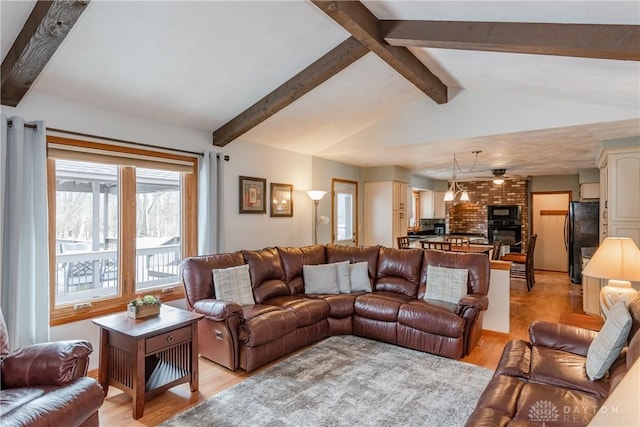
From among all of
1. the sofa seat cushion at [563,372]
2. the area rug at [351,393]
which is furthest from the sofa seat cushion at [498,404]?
the area rug at [351,393]

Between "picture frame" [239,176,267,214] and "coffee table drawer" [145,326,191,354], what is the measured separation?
2.12 m

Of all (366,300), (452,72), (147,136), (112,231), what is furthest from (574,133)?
(112,231)

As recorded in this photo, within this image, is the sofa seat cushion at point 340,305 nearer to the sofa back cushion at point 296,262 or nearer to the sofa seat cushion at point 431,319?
the sofa back cushion at point 296,262

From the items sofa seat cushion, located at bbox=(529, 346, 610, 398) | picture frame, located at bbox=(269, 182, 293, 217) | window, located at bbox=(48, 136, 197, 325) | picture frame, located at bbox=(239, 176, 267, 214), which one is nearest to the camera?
sofa seat cushion, located at bbox=(529, 346, 610, 398)

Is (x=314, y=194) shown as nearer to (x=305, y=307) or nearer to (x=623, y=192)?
(x=305, y=307)

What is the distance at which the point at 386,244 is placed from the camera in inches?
275

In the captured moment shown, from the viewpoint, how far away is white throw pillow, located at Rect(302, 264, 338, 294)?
4.38 meters

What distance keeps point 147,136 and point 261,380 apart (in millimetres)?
2616

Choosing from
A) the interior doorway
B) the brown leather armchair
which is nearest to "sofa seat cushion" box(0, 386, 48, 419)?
the brown leather armchair

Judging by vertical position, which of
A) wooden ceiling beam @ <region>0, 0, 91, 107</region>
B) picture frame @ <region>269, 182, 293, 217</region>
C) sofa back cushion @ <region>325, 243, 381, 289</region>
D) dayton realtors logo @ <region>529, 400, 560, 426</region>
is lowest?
dayton realtors logo @ <region>529, 400, 560, 426</region>

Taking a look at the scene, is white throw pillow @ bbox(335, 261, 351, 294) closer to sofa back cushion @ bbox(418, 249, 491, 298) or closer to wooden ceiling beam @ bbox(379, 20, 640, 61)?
sofa back cushion @ bbox(418, 249, 491, 298)

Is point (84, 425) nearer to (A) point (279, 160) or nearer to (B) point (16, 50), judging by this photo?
(B) point (16, 50)

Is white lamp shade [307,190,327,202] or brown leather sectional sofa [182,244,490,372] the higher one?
white lamp shade [307,190,327,202]

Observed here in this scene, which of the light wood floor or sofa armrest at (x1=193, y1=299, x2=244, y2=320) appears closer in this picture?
the light wood floor
